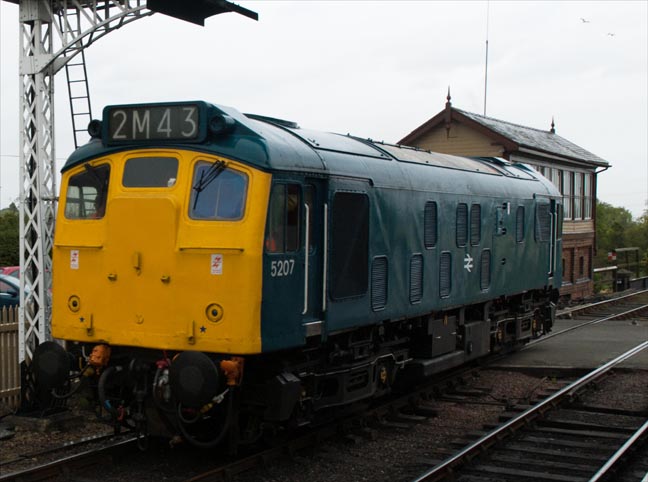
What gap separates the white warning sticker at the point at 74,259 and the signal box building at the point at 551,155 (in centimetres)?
1729

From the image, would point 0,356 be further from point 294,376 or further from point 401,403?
point 401,403

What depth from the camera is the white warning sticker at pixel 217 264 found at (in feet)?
24.1

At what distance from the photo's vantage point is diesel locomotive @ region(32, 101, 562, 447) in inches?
291

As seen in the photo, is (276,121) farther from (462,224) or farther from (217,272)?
(462,224)

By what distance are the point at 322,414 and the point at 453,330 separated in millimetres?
3418

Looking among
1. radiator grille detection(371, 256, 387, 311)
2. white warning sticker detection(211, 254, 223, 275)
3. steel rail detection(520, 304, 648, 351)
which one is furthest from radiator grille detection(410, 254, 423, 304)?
steel rail detection(520, 304, 648, 351)

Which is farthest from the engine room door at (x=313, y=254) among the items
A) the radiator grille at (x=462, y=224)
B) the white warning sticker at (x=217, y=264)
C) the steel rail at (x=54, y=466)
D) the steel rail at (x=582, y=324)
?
the steel rail at (x=582, y=324)

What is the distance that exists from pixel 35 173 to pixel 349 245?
12.9ft

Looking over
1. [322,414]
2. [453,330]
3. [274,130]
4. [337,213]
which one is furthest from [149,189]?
[453,330]

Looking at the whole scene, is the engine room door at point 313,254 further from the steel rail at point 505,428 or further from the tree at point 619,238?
the tree at point 619,238

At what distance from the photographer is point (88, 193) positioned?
833 centimetres

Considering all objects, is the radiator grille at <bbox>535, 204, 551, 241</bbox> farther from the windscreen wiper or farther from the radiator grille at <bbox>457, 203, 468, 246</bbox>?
the windscreen wiper

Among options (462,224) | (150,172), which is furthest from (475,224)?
(150,172)

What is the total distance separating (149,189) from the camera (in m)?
7.80
